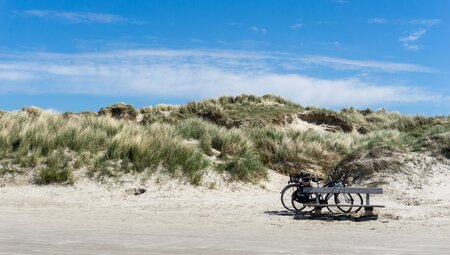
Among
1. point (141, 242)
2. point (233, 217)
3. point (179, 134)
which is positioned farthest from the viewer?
point (179, 134)

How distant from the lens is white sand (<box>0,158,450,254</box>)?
8461 millimetres

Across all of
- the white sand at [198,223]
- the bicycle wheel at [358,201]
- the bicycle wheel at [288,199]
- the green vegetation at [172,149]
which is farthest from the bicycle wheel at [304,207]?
the green vegetation at [172,149]

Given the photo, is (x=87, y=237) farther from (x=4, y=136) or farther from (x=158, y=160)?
(x=4, y=136)

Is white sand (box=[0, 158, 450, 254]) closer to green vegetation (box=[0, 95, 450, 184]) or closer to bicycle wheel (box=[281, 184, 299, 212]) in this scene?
bicycle wheel (box=[281, 184, 299, 212])

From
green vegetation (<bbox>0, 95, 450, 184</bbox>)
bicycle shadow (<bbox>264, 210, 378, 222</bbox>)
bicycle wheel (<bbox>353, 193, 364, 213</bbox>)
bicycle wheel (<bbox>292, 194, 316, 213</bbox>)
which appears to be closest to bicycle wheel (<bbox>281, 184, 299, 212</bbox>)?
bicycle wheel (<bbox>292, 194, 316, 213</bbox>)

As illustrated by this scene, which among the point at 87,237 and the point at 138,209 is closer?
the point at 87,237

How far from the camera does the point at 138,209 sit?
534 inches

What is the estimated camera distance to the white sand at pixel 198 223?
27.8 feet

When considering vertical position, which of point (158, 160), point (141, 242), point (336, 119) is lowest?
point (141, 242)

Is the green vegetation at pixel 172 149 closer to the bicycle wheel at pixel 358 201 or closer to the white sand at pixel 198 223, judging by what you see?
the white sand at pixel 198 223

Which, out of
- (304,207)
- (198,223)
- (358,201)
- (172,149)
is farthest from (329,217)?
(172,149)

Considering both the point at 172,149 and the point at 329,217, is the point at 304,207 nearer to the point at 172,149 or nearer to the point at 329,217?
the point at 329,217

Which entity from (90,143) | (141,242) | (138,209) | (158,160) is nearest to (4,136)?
(90,143)

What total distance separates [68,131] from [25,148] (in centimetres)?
157
